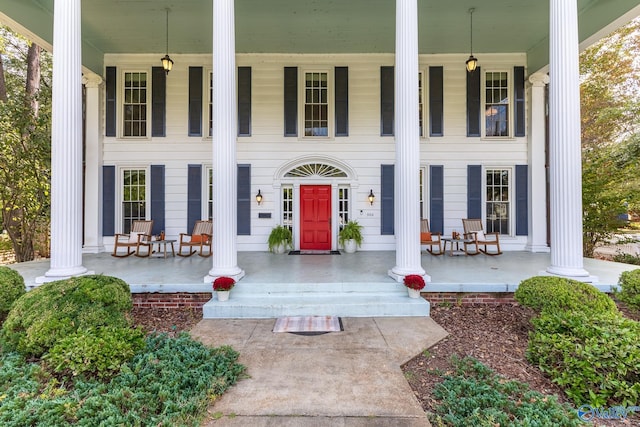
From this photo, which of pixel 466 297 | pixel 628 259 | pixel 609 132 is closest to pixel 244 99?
pixel 466 297

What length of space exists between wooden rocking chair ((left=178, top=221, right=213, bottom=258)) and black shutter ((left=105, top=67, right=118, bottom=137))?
3413 mm

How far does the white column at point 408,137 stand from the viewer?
5.03 m

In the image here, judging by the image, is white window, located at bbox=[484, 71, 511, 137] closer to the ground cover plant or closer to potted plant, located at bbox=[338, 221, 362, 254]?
potted plant, located at bbox=[338, 221, 362, 254]

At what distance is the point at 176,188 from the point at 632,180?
1232 centimetres

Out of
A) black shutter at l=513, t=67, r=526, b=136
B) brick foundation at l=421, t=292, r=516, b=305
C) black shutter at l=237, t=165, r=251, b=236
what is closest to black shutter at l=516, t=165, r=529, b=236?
black shutter at l=513, t=67, r=526, b=136

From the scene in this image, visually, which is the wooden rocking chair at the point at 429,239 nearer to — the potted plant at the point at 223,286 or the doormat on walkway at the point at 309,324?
the doormat on walkway at the point at 309,324

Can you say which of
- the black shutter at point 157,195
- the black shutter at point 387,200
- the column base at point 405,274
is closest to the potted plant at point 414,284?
the column base at point 405,274

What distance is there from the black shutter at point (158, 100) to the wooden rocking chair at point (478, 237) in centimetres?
854

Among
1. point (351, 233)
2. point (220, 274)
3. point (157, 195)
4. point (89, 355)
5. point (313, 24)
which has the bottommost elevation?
point (89, 355)

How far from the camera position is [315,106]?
8484 millimetres

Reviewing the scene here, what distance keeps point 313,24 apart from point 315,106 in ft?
6.50

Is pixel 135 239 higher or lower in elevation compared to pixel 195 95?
lower

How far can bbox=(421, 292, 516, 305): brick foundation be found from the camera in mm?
4938

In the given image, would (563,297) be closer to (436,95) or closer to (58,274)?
(436,95)
